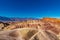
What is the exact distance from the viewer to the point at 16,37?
4297 millimetres

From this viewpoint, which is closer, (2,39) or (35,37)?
(2,39)

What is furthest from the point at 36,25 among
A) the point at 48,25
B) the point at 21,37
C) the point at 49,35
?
the point at 21,37

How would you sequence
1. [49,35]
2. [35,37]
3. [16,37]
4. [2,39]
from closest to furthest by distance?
[2,39], [16,37], [35,37], [49,35]

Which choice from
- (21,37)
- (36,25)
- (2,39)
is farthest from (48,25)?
(2,39)

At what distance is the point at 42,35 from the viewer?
4.76m

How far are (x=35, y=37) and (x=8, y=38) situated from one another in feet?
2.93

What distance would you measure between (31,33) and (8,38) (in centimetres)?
91

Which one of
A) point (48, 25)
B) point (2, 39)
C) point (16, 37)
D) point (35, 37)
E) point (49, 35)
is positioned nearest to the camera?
point (2, 39)

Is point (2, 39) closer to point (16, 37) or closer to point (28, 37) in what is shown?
point (16, 37)

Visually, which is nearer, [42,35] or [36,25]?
[42,35]

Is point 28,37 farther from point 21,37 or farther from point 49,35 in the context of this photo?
point 49,35

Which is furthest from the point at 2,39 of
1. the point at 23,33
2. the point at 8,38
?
the point at 23,33

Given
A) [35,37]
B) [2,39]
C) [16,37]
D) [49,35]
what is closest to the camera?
[2,39]

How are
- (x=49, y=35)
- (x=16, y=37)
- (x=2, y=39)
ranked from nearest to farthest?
1. (x=2, y=39)
2. (x=16, y=37)
3. (x=49, y=35)
